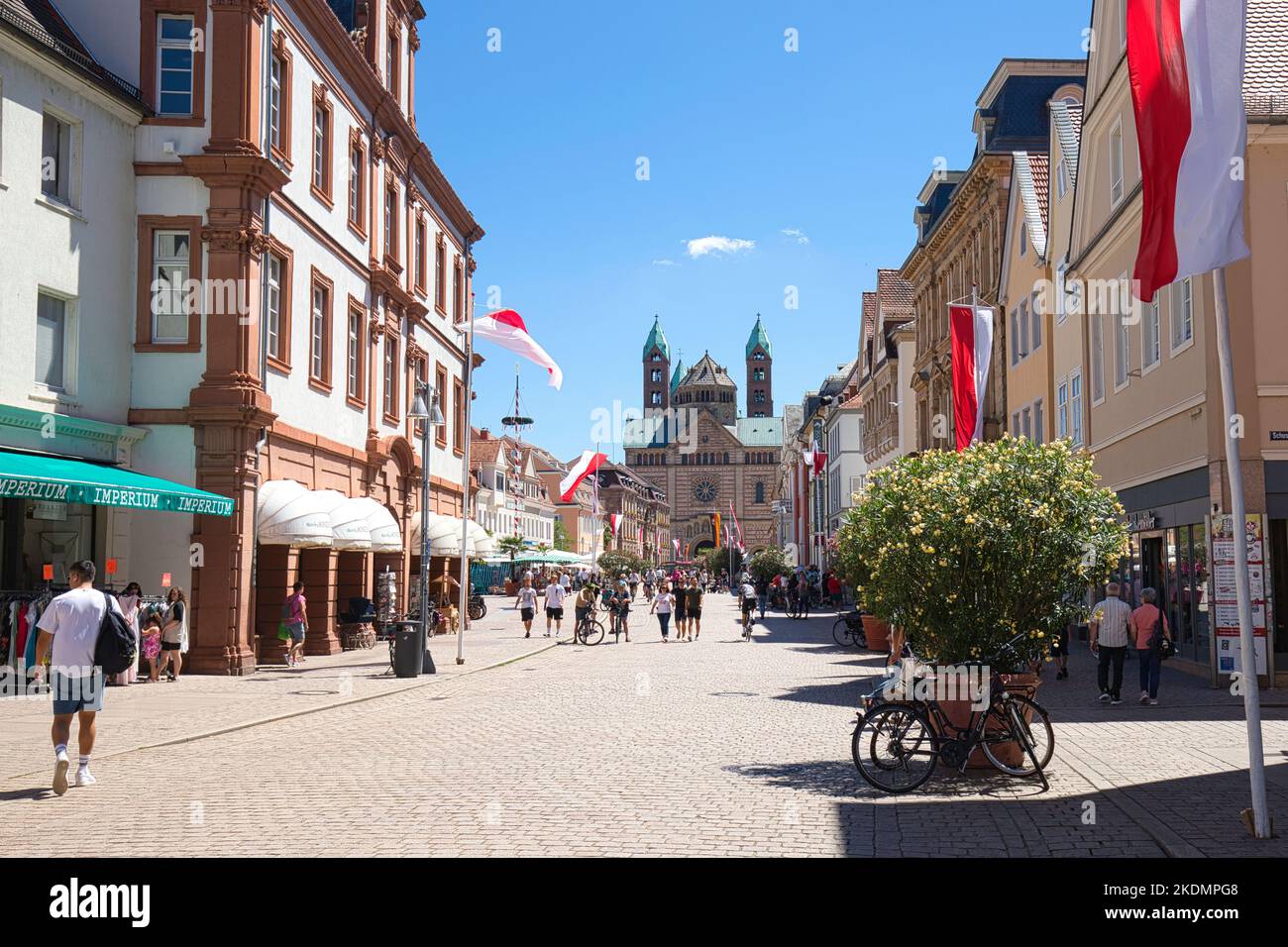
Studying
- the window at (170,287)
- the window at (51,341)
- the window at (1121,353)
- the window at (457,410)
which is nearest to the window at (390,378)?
the window at (457,410)

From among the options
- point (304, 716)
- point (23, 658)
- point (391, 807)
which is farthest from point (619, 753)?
point (23, 658)

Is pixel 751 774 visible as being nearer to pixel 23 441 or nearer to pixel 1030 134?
pixel 23 441

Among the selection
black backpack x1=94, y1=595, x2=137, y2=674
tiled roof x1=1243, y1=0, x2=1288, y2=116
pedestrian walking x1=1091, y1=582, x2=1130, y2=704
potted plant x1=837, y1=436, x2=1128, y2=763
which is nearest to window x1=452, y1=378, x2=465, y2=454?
tiled roof x1=1243, y1=0, x2=1288, y2=116

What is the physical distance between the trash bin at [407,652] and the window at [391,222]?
45.3 feet

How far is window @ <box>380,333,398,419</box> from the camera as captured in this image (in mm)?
33472

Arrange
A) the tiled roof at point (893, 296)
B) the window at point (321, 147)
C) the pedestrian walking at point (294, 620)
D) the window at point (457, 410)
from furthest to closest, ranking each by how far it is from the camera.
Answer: the tiled roof at point (893, 296) → the window at point (457, 410) → the window at point (321, 147) → the pedestrian walking at point (294, 620)

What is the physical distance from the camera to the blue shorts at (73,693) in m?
10.5

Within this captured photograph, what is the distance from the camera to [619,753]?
12.7 m

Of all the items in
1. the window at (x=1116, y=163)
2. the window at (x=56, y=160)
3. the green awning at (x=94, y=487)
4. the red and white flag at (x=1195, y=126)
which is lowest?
the green awning at (x=94, y=487)

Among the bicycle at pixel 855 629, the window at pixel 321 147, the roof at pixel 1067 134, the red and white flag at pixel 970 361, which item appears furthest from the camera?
the roof at pixel 1067 134

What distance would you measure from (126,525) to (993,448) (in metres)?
15.5

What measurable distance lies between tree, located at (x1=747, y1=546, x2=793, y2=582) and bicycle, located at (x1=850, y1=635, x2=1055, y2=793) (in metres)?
55.9

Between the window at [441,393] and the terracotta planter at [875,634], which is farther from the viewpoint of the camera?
the window at [441,393]

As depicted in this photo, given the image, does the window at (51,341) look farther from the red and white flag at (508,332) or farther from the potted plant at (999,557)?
the potted plant at (999,557)
